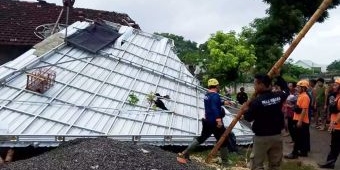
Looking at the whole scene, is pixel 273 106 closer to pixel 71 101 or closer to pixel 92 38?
pixel 71 101

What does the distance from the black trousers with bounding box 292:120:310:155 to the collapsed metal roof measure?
1.35 m

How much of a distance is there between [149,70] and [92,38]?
1.91 meters

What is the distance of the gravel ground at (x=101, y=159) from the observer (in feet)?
23.2

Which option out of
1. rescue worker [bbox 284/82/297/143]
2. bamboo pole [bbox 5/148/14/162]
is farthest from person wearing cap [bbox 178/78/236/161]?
bamboo pole [bbox 5/148/14/162]

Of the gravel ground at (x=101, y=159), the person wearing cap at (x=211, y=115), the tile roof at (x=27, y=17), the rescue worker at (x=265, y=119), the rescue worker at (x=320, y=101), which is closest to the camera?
Result: the rescue worker at (x=265, y=119)

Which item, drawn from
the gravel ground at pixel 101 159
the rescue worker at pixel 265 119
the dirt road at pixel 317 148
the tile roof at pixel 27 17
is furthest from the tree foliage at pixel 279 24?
the rescue worker at pixel 265 119

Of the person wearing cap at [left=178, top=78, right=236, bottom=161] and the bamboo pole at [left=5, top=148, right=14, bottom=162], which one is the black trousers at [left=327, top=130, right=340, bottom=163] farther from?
the bamboo pole at [left=5, top=148, right=14, bottom=162]

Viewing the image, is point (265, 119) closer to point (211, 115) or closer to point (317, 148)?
point (211, 115)

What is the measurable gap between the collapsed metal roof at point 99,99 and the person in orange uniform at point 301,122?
1361 millimetres

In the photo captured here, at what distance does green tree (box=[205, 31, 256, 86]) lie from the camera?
2458 cm

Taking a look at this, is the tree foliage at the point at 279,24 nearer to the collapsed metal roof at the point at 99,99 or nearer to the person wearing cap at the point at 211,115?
the collapsed metal roof at the point at 99,99

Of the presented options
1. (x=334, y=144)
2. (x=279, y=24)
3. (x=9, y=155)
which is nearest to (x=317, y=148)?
(x=334, y=144)

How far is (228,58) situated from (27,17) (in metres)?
11.0

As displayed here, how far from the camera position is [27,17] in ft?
60.7
